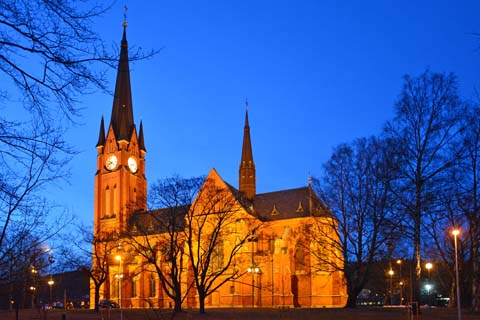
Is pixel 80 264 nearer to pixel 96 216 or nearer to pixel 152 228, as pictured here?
pixel 152 228

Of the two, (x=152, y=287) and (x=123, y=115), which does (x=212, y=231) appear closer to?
(x=152, y=287)

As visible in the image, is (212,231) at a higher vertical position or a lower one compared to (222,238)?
higher

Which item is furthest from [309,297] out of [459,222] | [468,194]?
[468,194]

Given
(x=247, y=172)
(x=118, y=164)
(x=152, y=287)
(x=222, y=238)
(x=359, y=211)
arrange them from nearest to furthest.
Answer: (x=359, y=211) < (x=222, y=238) < (x=152, y=287) < (x=247, y=172) < (x=118, y=164)

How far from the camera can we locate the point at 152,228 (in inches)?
2985

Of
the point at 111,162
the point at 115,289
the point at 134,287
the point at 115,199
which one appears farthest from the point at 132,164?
the point at 134,287

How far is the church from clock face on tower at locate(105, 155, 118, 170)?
0.18 meters

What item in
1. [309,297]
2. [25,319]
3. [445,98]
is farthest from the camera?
[309,297]

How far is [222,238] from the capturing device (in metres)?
75.3

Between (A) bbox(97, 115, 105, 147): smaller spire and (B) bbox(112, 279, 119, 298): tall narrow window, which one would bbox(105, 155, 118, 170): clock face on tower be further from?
(B) bbox(112, 279, 119, 298): tall narrow window

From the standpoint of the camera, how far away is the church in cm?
6256

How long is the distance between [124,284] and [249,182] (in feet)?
86.4

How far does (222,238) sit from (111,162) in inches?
1379

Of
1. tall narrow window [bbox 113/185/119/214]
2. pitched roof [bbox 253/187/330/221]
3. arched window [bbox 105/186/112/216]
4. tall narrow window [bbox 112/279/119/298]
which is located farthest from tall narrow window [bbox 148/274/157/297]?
pitched roof [bbox 253/187/330/221]
